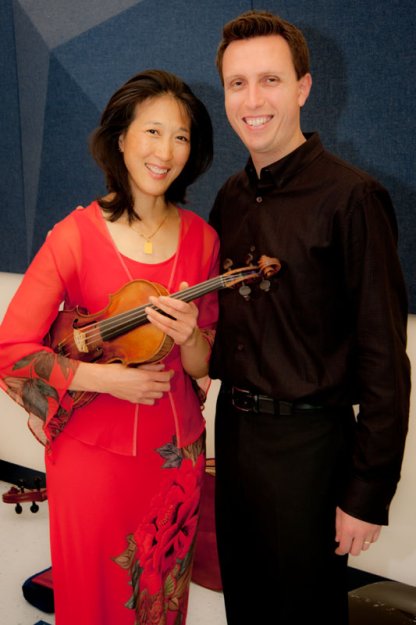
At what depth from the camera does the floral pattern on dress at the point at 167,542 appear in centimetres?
151

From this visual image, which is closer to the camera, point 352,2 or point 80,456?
point 80,456

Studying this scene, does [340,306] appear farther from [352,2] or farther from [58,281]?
[352,2]

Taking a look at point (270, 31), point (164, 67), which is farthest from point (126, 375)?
point (164, 67)

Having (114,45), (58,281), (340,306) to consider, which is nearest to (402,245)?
(340,306)

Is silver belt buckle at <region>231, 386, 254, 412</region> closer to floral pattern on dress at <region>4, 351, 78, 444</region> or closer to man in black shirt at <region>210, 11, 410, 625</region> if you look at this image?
man in black shirt at <region>210, 11, 410, 625</region>

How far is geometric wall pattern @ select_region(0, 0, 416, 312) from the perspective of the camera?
1.92 metres

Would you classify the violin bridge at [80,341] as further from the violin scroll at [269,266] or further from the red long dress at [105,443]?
the violin scroll at [269,266]

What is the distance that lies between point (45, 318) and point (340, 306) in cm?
64

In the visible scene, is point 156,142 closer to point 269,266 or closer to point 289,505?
point 269,266

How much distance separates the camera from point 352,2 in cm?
193

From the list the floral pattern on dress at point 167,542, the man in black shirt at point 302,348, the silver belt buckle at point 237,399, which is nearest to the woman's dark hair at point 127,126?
the man in black shirt at point 302,348

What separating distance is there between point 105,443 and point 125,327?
30 cm

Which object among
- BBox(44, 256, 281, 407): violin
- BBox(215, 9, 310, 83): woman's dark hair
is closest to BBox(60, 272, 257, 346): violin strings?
BBox(44, 256, 281, 407): violin

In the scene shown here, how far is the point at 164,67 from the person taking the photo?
7.81 feet
